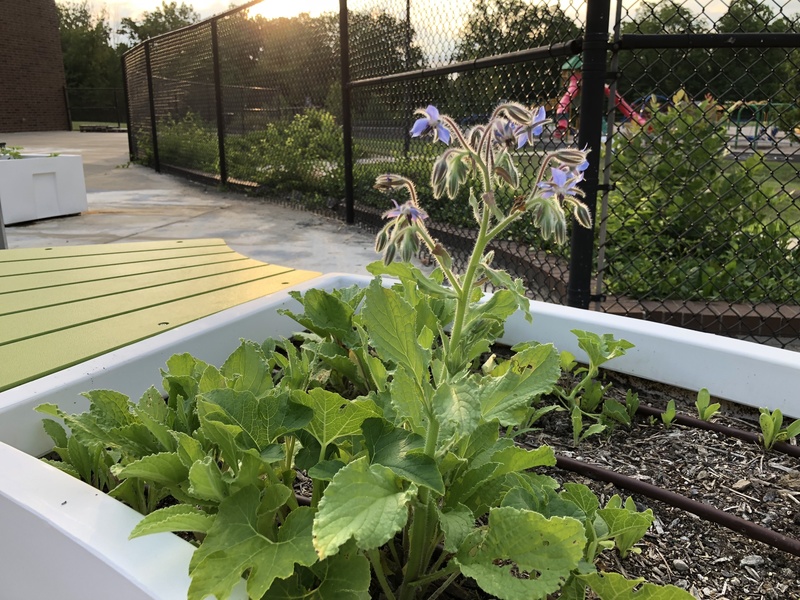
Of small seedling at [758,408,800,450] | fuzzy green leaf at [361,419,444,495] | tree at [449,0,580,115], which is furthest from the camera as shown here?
tree at [449,0,580,115]

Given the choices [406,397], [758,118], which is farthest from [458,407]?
[758,118]

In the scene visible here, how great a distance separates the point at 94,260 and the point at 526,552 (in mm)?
1897

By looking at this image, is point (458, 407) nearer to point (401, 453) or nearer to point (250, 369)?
point (401, 453)

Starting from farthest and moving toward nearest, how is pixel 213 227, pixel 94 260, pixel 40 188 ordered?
pixel 40 188
pixel 213 227
pixel 94 260

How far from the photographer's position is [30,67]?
28.0 m

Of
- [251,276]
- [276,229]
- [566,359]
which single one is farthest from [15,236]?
[566,359]

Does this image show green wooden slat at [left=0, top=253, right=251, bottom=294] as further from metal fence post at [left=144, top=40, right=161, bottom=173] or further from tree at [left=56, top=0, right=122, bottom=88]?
→ tree at [left=56, top=0, right=122, bottom=88]

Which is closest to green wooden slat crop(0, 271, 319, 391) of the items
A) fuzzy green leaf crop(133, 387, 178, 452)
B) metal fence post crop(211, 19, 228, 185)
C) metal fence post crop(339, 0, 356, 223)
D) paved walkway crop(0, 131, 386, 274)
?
fuzzy green leaf crop(133, 387, 178, 452)

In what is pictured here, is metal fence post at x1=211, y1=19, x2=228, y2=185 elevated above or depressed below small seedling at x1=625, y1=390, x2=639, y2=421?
above

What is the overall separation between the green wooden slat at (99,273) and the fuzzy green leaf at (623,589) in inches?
59.9

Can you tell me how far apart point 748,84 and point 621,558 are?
170 inches

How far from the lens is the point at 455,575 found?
2.79 ft

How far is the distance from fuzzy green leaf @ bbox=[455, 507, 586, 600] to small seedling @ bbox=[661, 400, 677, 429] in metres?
0.68

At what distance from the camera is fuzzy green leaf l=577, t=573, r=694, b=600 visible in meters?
0.76
